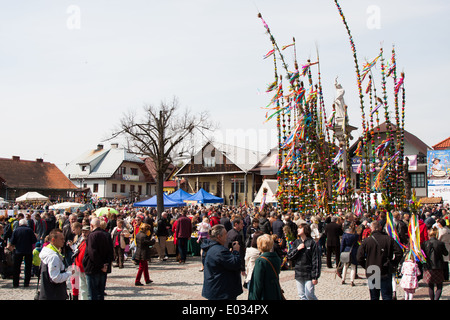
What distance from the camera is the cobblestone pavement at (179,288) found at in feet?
30.8

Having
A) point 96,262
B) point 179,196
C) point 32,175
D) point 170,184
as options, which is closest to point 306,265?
point 96,262

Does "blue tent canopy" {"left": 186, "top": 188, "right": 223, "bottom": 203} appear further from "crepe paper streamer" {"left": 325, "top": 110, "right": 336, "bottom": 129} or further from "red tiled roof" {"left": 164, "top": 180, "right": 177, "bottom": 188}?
Answer: "red tiled roof" {"left": 164, "top": 180, "right": 177, "bottom": 188}

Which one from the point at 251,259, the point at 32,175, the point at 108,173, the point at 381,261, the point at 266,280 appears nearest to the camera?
the point at 266,280

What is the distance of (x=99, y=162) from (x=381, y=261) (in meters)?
64.8

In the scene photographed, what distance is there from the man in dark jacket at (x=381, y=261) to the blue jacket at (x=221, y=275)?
104 inches

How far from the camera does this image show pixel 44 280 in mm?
6137

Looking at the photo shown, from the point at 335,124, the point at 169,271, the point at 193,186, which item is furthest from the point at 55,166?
the point at 169,271

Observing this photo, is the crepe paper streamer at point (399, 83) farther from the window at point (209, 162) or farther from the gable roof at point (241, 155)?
the window at point (209, 162)

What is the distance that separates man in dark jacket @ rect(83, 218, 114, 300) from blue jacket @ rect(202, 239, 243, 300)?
2.49 metres

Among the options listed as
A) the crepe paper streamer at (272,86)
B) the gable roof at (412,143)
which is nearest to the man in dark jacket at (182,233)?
the crepe paper streamer at (272,86)

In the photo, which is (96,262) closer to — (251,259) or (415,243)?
(251,259)

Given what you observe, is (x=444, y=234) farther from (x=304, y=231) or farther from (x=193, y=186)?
(x=193, y=186)

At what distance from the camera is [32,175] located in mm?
59375

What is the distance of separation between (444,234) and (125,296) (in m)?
8.11
